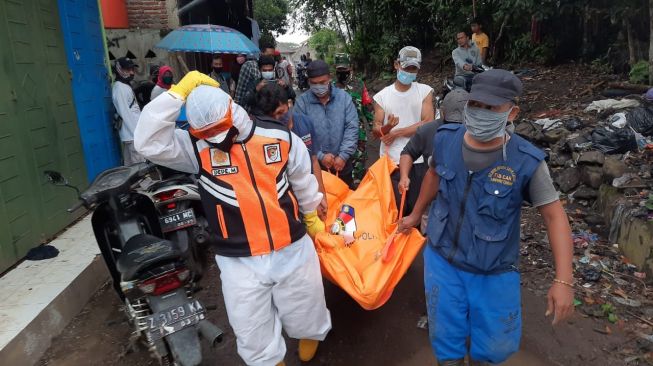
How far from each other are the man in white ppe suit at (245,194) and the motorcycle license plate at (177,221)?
4.47ft

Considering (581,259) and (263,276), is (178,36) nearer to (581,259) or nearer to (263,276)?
(263,276)

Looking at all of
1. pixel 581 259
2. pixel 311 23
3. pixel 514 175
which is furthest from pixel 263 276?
pixel 311 23

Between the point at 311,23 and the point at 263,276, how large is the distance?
2341 centimetres

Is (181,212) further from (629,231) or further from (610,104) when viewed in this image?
(610,104)

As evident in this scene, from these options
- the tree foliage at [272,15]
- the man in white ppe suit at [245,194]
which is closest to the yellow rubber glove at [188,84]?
the man in white ppe suit at [245,194]

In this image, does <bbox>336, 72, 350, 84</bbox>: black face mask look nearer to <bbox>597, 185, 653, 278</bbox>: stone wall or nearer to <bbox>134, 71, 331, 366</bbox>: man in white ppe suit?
<bbox>134, 71, 331, 366</bbox>: man in white ppe suit

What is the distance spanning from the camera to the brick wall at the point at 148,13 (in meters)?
8.06

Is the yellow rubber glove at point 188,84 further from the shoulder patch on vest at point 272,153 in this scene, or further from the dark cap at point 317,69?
the dark cap at point 317,69

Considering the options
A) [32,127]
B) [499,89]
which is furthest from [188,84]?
[32,127]

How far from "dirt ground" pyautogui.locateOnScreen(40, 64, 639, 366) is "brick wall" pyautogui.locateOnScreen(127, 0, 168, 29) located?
5.80m

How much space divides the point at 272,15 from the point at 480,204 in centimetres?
3116

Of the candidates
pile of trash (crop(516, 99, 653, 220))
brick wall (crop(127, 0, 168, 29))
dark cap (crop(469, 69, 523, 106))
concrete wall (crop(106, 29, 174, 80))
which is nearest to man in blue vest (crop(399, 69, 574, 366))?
dark cap (crop(469, 69, 523, 106))

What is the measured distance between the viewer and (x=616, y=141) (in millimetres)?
4871

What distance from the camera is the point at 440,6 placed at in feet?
39.8
